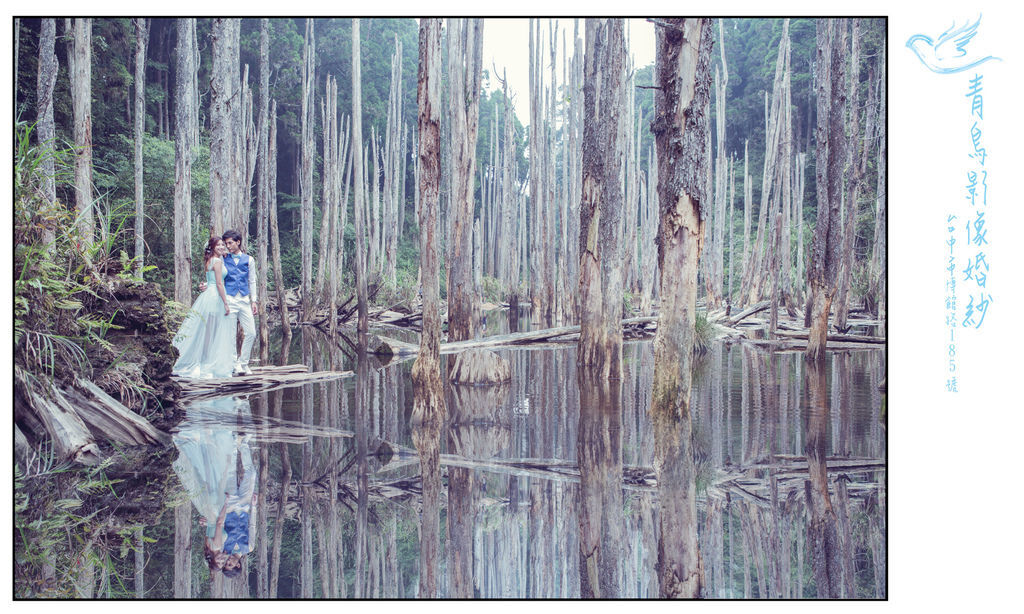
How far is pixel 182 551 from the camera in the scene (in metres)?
3.02

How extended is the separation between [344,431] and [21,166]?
2.47 meters

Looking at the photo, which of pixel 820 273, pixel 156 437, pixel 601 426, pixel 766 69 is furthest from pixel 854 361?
pixel 766 69

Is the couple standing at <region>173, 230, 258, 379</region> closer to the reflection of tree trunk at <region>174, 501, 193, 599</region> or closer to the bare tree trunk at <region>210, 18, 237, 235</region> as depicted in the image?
the bare tree trunk at <region>210, 18, 237, 235</region>

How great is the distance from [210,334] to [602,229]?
3.87 metres

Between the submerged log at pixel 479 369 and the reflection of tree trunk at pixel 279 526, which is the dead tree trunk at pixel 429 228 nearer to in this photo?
the reflection of tree trunk at pixel 279 526

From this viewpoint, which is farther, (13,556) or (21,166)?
(21,166)

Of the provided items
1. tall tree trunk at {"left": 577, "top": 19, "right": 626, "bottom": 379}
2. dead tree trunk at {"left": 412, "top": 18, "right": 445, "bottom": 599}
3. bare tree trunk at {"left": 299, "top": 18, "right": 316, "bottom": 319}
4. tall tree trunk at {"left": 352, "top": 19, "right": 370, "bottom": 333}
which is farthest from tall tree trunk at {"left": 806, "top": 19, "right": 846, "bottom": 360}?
bare tree trunk at {"left": 299, "top": 18, "right": 316, "bottom": 319}

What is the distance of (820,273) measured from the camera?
8.87m

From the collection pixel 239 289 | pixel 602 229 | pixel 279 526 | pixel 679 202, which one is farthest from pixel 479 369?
pixel 279 526

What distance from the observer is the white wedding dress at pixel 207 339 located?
6.91m

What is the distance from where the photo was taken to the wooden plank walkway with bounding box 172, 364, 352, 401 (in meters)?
6.51

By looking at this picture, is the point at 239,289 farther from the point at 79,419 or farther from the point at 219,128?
the point at 79,419

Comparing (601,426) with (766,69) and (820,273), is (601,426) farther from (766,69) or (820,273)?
(766,69)
